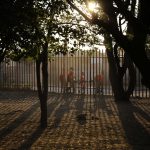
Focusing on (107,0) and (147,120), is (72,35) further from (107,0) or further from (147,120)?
(147,120)

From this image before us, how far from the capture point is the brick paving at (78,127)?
12.3m

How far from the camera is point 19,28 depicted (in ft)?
31.3

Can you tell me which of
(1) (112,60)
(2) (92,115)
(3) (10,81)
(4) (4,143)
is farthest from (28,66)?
(4) (4,143)

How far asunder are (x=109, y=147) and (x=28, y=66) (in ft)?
72.3

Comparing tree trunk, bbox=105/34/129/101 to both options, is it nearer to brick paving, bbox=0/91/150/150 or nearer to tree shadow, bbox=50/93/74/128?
brick paving, bbox=0/91/150/150

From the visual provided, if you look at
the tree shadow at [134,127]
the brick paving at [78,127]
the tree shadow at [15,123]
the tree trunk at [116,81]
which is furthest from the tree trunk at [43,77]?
the tree trunk at [116,81]

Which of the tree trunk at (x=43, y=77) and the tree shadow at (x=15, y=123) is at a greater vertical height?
the tree trunk at (x=43, y=77)

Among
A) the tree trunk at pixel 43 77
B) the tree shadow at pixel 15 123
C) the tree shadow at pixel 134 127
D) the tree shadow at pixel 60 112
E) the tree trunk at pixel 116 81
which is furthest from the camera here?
the tree trunk at pixel 116 81

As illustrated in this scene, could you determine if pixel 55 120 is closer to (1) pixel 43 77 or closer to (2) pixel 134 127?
(1) pixel 43 77

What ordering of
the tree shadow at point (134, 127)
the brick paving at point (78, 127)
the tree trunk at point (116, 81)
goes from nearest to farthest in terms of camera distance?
1. the brick paving at point (78, 127)
2. the tree shadow at point (134, 127)
3. the tree trunk at point (116, 81)

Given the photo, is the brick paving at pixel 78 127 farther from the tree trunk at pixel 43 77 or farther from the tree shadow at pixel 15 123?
the tree trunk at pixel 43 77

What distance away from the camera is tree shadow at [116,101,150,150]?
1244 cm

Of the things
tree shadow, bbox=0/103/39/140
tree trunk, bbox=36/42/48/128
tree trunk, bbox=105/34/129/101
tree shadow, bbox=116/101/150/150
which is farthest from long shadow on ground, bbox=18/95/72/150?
tree trunk, bbox=105/34/129/101

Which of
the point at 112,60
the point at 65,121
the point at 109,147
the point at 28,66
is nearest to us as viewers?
the point at 109,147
